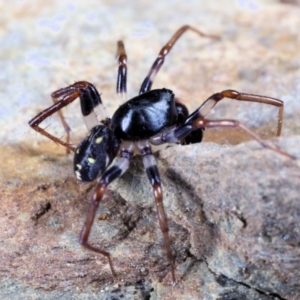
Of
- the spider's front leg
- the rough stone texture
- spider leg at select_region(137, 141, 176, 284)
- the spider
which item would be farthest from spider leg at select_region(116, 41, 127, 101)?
spider leg at select_region(137, 141, 176, 284)

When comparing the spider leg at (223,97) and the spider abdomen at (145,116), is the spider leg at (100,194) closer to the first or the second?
the spider abdomen at (145,116)

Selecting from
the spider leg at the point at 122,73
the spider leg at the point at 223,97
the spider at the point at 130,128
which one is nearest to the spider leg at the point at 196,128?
the spider at the point at 130,128

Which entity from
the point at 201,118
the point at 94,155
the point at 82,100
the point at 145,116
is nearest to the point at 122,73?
the point at 82,100

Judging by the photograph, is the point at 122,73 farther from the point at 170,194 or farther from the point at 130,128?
Answer: the point at 170,194

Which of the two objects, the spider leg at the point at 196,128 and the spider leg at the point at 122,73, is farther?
the spider leg at the point at 122,73

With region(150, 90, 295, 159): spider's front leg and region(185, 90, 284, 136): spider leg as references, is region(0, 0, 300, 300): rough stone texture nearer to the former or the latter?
region(150, 90, 295, 159): spider's front leg

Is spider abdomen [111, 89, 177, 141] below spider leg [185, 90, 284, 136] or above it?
below
